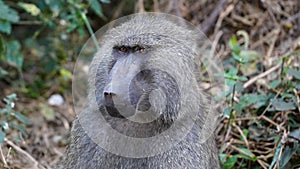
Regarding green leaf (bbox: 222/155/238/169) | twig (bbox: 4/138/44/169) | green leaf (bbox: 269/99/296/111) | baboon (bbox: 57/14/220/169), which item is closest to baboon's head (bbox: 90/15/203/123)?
baboon (bbox: 57/14/220/169)

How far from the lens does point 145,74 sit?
8.64ft

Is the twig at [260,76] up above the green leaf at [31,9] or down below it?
below

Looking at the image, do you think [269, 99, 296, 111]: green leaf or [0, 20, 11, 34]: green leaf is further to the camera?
[0, 20, 11, 34]: green leaf

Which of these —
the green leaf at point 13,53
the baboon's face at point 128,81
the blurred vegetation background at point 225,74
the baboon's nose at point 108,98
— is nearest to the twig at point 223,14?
the blurred vegetation background at point 225,74

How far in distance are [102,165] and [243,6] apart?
2680 millimetres

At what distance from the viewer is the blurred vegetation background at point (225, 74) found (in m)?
3.56

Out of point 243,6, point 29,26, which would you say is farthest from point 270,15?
point 29,26

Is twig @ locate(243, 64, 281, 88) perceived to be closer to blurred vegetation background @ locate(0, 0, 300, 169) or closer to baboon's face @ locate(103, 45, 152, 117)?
blurred vegetation background @ locate(0, 0, 300, 169)

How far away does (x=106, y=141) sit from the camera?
2803mm

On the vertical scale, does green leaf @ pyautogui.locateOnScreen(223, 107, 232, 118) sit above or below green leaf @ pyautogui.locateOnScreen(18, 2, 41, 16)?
below

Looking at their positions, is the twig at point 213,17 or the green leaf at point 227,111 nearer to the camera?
the green leaf at point 227,111

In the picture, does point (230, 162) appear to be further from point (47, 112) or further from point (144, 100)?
point (47, 112)

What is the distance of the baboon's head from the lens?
2574 millimetres

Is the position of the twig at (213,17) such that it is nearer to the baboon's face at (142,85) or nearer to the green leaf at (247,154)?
the green leaf at (247,154)
